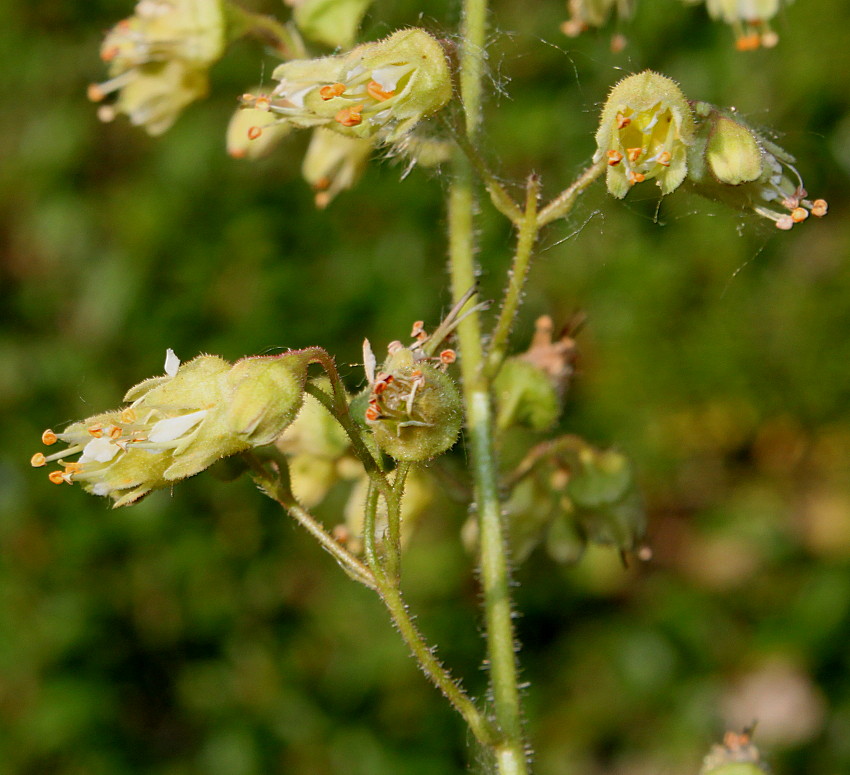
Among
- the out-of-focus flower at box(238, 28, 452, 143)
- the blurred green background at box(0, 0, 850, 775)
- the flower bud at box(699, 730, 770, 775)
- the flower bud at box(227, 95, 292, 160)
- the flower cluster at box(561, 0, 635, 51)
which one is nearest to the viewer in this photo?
the out-of-focus flower at box(238, 28, 452, 143)

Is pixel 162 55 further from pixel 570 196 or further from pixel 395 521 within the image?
pixel 395 521

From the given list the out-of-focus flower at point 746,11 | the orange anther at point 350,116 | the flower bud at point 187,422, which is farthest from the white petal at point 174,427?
the out-of-focus flower at point 746,11

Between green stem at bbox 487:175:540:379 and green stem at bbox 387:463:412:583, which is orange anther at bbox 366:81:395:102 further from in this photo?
green stem at bbox 387:463:412:583

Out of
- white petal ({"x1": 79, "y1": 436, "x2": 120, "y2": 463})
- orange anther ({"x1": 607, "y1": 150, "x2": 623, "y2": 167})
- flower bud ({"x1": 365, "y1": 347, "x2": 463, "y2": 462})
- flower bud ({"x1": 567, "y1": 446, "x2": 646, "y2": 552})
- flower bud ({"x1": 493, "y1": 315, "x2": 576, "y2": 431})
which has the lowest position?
flower bud ({"x1": 567, "y1": 446, "x2": 646, "y2": 552})

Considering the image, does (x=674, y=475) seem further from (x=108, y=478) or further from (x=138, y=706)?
(x=108, y=478)

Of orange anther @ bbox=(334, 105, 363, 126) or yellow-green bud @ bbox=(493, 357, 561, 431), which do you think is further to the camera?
yellow-green bud @ bbox=(493, 357, 561, 431)

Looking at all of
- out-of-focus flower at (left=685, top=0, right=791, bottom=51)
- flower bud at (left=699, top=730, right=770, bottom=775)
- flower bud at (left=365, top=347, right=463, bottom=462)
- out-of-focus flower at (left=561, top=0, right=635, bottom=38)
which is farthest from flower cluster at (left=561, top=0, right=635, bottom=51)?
flower bud at (left=699, top=730, right=770, bottom=775)

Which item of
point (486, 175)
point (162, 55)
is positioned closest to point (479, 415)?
point (486, 175)
